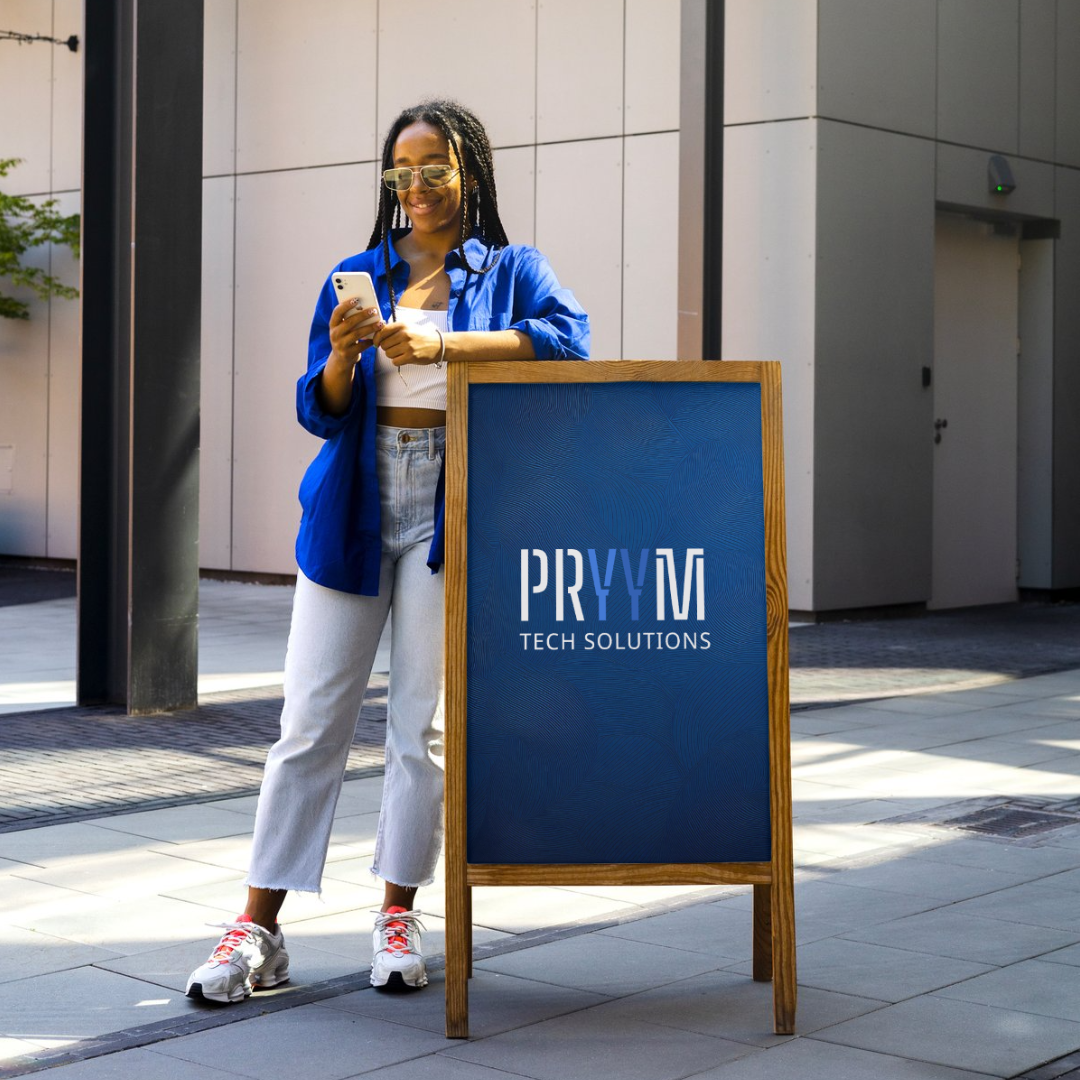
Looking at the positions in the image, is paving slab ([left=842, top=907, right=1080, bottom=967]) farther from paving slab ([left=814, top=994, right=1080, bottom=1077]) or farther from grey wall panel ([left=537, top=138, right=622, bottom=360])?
grey wall panel ([left=537, top=138, right=622, bottom=360])

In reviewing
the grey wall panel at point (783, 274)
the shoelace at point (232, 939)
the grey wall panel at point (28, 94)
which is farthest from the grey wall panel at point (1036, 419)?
the shoelace at point (232, 939)

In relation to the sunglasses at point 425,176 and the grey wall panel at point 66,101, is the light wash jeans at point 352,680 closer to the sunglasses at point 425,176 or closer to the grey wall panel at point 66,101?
the sunglasses at point 425,176

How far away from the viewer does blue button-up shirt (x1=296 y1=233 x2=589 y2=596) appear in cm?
372

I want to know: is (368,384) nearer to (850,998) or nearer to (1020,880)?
(850,998)

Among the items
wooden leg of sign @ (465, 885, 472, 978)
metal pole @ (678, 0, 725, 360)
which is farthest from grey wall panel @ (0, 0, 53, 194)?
wooden leg of sign @ (465, 885, 472, 978)

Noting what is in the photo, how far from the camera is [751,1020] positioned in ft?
11.8

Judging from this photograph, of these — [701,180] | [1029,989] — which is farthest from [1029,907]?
[701,180]

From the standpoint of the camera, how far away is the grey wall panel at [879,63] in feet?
38.7

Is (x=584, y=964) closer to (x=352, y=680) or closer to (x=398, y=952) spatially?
(x=398, y=952)

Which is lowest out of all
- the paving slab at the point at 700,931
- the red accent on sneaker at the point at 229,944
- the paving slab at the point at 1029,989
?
the paving slab at the point at 1029,989

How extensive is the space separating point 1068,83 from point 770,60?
10.7 ft

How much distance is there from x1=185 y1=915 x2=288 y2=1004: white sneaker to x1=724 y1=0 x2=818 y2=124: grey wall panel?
9.05 meters

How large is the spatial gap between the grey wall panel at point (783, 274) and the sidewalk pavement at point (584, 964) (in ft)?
19.8

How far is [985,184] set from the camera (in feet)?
42.9
